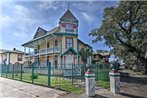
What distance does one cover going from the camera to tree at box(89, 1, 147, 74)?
21.6 m

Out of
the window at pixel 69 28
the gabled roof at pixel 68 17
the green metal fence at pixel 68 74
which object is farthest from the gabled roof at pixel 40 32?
the green metal fence at pixel 68 74

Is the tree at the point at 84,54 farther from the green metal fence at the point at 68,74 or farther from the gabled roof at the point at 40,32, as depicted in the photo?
the green metal fence at the point at 68,74

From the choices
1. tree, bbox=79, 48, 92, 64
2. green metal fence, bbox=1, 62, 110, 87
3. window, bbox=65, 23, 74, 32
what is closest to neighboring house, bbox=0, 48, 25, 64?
tree, bbox=79, 48, 92, 64

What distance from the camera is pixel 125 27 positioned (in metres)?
23.7

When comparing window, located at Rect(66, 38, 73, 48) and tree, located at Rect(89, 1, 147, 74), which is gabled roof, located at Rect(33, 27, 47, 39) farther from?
tree, located at Rect(89, 1, 147, 74)

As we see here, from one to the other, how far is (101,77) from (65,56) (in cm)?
1547

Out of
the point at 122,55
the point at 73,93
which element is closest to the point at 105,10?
the point at 122,55

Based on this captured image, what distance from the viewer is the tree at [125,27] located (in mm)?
21567

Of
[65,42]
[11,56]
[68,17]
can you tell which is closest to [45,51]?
[65,42]

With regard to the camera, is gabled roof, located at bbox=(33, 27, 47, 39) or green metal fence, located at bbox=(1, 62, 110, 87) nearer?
green metal fence, located at bbox=(1, 62, 110, 87)

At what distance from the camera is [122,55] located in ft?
83.8

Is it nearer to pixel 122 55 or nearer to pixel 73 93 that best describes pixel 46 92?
pixel 73 93

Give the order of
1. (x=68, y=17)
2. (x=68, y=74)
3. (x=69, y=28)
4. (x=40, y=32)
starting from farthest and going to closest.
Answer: (x=40, y=32) < (x=68, y=17) < (x=69, y=28) < (x=68, y=74)

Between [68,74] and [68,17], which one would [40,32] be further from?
[68,74]
